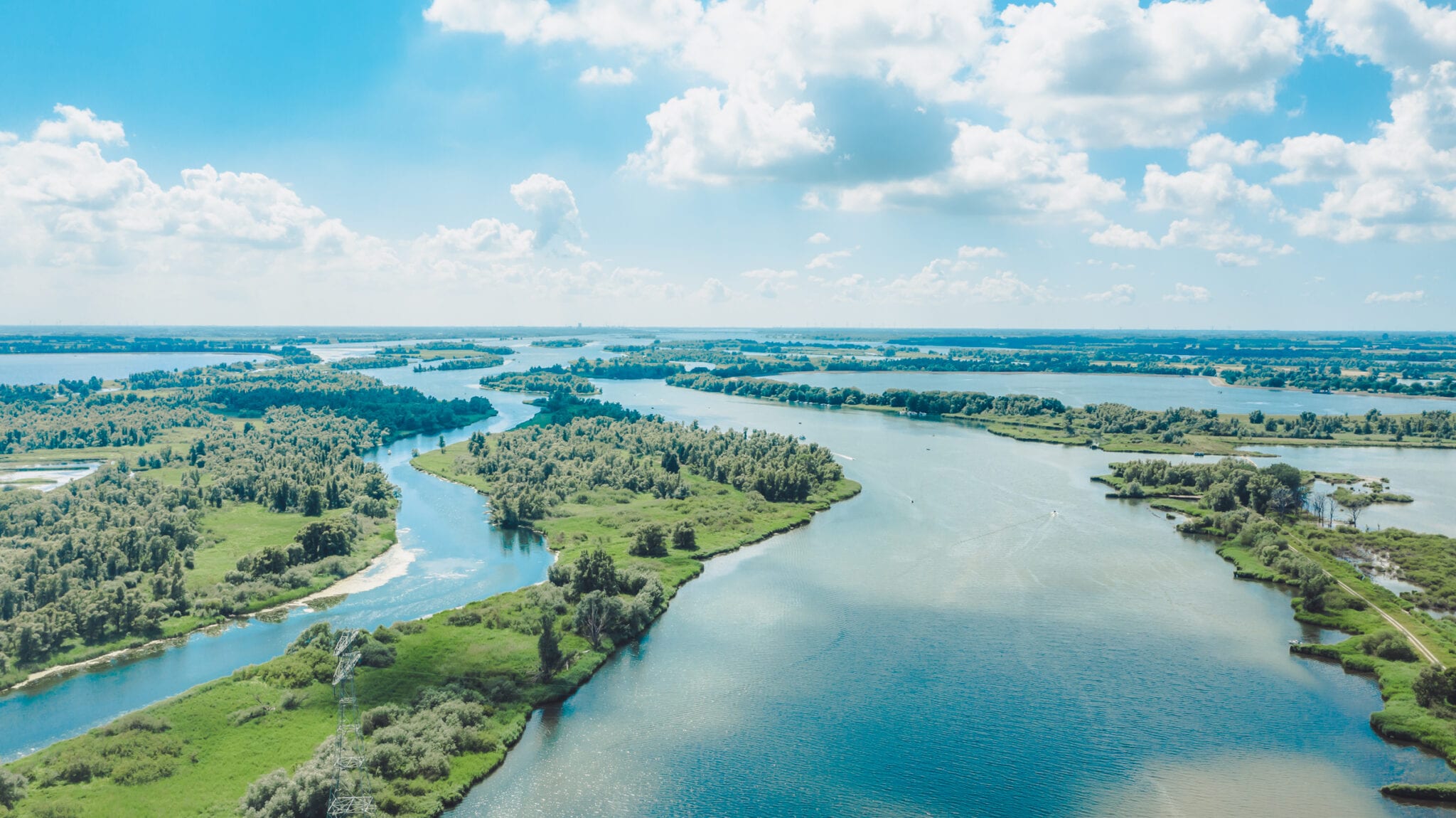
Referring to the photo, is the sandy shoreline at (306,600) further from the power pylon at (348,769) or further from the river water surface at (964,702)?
the river water surface at (964,702)

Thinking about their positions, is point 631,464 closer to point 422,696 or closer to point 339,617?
point 339,617

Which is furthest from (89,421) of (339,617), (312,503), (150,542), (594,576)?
(594,576)

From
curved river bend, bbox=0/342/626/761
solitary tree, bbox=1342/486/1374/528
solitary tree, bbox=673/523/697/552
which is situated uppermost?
solitary tree, bbox=1342/486/1374/528

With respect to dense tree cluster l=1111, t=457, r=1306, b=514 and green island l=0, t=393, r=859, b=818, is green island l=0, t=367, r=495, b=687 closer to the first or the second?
green island l=0, t=393, r=859, b=818

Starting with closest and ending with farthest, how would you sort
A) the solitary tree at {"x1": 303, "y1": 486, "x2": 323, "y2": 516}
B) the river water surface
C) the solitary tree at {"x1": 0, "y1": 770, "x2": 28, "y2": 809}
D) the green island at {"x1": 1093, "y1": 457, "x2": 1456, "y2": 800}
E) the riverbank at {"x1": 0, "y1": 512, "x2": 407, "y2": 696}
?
1. the solitary tree at {"x1": 0, "y1": 770, "x2": 28, "y2": 809}
2. the river water surface
3. the green island at {"x1": 1093, "y1": 457, "x2": 1456, "y2": 800}
4. the riverbank at {"x1": 0, "y1": 512, "x2": 407, "y2": 696}
5. the solitary tree at {"x1": 303, "y1": 486, "x2": 323, "y2": 516}

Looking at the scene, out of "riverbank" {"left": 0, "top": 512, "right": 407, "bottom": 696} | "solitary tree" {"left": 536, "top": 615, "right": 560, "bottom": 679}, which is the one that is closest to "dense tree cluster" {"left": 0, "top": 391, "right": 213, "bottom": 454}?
"riverbank" {"left": 0, "top": 512, "right": 407, "bottom": 696}

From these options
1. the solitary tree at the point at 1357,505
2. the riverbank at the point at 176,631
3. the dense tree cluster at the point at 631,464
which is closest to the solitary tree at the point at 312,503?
the riverbank at the point at 176,631

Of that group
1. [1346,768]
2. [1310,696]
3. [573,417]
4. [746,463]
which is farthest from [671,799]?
[573,417]
